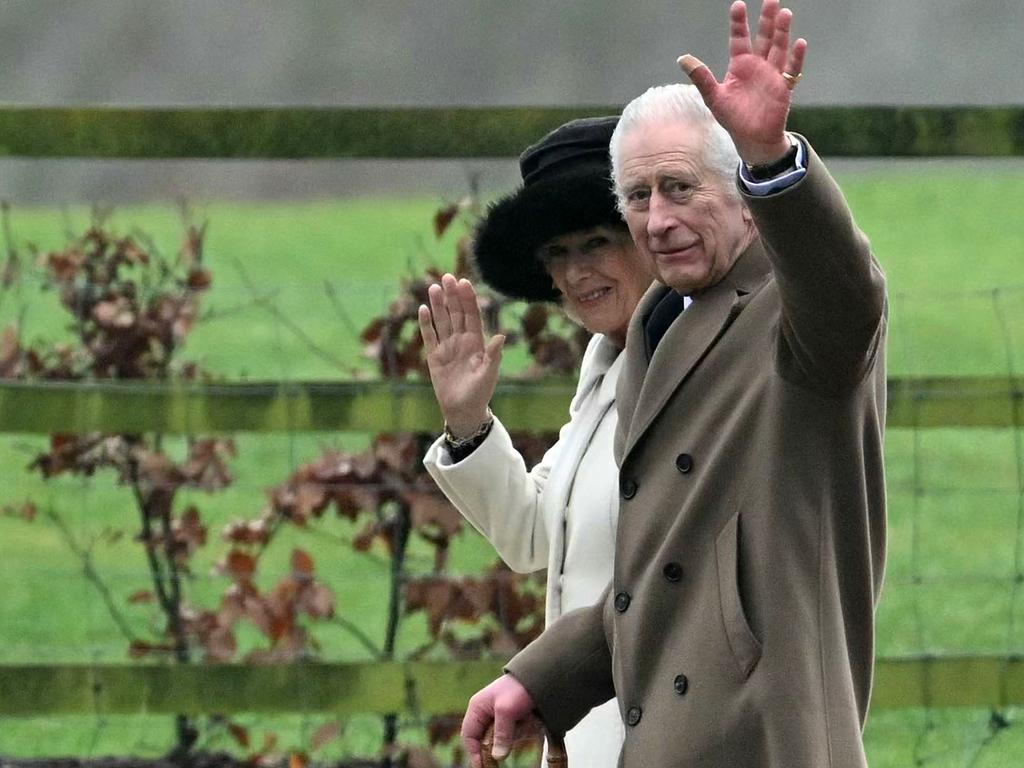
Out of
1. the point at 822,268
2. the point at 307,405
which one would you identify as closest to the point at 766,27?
the point at 822,268

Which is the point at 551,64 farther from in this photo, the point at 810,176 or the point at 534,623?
the point at 810,176

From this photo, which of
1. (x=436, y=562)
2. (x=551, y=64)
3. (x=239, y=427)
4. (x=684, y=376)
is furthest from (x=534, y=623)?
(x=551, y=64)

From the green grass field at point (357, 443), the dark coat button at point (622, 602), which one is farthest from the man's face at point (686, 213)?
the green grass field at point (357, 443)

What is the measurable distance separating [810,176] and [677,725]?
641 millimetres

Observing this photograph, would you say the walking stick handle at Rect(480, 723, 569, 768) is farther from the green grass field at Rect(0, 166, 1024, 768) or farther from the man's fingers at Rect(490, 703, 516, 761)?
the green grass field at Rect(0, 166, 1024, 768)

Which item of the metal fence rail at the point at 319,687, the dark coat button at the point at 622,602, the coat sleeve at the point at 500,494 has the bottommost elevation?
the metal fence rail at the point at 319,687

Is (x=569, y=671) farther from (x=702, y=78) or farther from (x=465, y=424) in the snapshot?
(x=702, y=78)

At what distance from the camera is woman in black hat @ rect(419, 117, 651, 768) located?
281 cm

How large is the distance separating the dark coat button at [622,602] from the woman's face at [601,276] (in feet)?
2.15

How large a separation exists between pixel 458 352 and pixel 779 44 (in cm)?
96

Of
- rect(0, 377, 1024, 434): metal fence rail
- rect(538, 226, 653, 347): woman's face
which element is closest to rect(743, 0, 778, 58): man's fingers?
rect(538, 226, 653, 347): woman's face

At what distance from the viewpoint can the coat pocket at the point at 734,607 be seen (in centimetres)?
215

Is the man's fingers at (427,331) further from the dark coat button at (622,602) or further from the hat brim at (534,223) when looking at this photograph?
A: the dark coat button at (622,602)

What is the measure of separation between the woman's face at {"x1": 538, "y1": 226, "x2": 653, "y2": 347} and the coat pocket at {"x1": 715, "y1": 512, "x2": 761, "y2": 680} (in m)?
0.76
